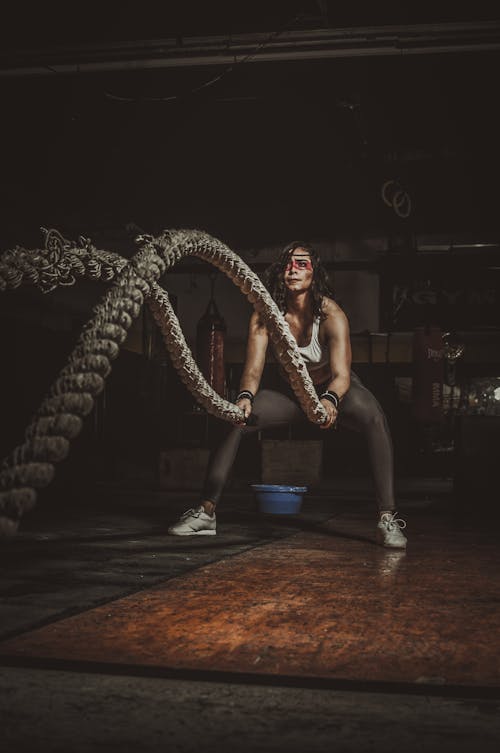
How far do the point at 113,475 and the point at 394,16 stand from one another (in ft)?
19.8

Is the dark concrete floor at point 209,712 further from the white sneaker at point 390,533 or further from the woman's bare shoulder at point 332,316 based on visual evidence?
the woman's bare shoulder at point 332,316

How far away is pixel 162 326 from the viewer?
268 cm

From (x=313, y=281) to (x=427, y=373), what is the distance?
408cm

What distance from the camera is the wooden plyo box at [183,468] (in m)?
7.31

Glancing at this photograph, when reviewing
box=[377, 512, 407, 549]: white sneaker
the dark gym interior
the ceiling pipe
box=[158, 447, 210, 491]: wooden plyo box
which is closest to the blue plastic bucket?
the dark gym interior

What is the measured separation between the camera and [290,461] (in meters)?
7.57

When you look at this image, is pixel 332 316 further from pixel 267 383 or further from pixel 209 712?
pixel 267 383

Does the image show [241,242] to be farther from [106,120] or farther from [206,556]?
[206,556]

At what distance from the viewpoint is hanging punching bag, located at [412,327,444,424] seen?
7184mm

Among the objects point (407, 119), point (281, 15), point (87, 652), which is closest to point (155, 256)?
point (87, 652)

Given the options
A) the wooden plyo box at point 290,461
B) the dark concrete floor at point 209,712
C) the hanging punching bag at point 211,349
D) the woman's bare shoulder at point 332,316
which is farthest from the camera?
the wooden plyo box at point 290,461

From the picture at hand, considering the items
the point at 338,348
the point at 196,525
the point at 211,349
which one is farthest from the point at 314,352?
→ the point at 211,349

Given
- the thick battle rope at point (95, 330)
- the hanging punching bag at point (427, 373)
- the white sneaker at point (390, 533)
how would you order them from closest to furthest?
the thick battle rope at point (95, 330) < the white sneaker at point (390, 533) < the hanging punching bag at point (427, 373)

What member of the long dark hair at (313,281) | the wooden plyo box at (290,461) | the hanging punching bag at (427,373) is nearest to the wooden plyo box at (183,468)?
the wooden plyo box at (290,461)
